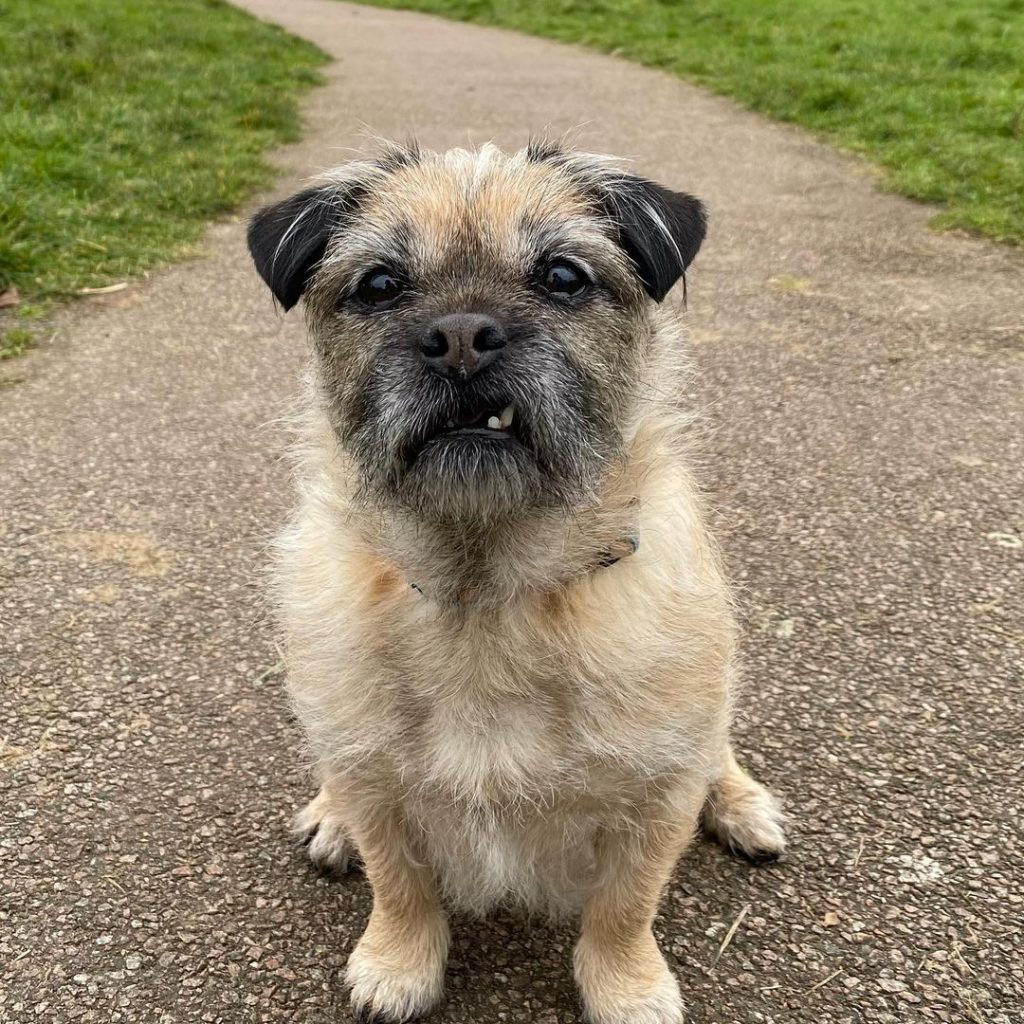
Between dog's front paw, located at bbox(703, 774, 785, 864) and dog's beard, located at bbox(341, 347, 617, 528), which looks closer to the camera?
dog's beard, located at bbox(341, 347, 617, 528)

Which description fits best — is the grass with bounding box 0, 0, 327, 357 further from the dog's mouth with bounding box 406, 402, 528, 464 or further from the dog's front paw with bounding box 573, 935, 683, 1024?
the dog's front paw with bounding box 573, 935, 683, 1024

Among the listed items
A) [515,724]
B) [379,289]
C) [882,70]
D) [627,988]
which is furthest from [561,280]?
[882,70]

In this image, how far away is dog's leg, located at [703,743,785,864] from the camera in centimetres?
276

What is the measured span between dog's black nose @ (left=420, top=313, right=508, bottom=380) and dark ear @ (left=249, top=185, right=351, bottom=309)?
0.58 m

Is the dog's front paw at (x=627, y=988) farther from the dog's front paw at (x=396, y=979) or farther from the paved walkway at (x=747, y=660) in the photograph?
the dog's front paw at (x=396, y=979)

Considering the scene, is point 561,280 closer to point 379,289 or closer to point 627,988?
point 379,289

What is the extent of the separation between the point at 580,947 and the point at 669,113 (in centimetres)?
1123

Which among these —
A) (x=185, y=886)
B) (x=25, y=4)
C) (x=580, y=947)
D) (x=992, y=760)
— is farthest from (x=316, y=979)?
(x=25, y=4)

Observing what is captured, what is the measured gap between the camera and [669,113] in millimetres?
11969

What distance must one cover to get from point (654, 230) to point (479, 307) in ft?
1.83

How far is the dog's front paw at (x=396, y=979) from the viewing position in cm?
239

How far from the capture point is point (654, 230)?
2385mm

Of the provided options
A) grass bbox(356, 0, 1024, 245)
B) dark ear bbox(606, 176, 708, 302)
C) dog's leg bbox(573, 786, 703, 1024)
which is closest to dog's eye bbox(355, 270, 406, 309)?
dark ear bbox(606, 176, 708, 302)

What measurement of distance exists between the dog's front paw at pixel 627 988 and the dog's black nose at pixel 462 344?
4.69 feet
